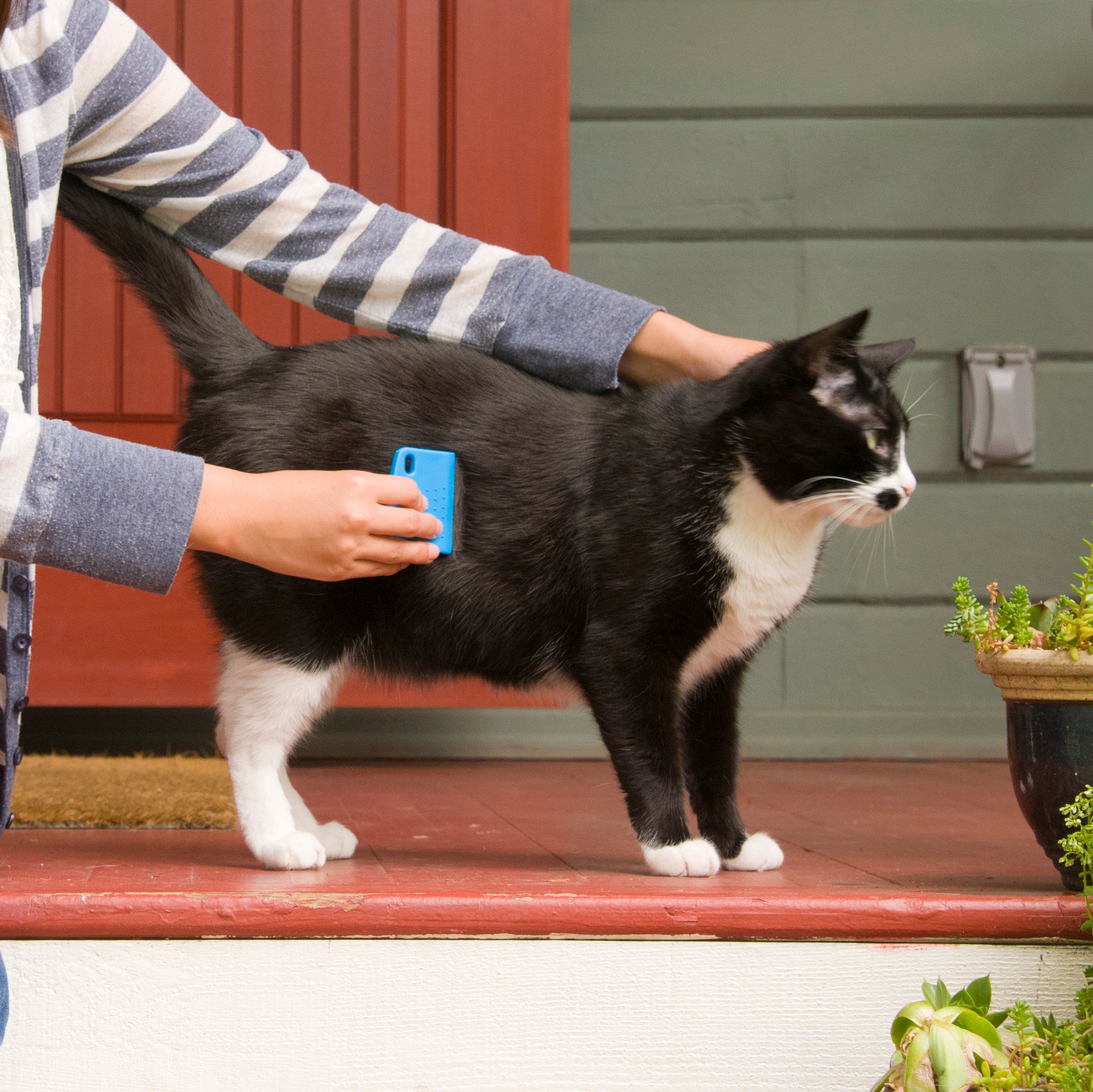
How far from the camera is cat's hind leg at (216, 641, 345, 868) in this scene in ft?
4.26

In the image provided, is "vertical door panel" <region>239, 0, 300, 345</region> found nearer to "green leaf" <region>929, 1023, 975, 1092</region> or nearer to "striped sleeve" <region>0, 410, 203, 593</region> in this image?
"striped sleeve" <region>0, 410, 203, 593</region>

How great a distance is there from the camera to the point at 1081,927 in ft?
3.60

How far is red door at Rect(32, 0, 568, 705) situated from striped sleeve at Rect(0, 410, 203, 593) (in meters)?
1.47

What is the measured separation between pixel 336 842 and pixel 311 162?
1528 mm

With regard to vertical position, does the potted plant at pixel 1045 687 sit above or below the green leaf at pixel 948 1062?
above

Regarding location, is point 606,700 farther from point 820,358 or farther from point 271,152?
point 271,152

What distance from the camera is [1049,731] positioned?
1151 mm

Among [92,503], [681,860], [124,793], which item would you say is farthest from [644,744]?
[124,793]

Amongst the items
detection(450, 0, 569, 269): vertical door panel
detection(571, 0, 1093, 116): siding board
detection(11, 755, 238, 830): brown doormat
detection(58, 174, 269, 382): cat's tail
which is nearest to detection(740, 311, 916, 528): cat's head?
detection(58, 174, 269, 382): cat's tail

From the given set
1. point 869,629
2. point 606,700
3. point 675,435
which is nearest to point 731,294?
point 869,629

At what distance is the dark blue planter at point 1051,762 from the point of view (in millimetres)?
1131

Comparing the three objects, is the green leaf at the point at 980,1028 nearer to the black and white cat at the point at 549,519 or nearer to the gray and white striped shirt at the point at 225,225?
the black and white cat at the point at 549,519

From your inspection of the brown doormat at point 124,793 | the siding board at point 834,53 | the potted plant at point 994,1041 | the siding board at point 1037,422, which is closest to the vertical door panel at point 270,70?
the siding board at point 834,53

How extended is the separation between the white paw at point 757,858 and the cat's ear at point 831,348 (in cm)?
55
